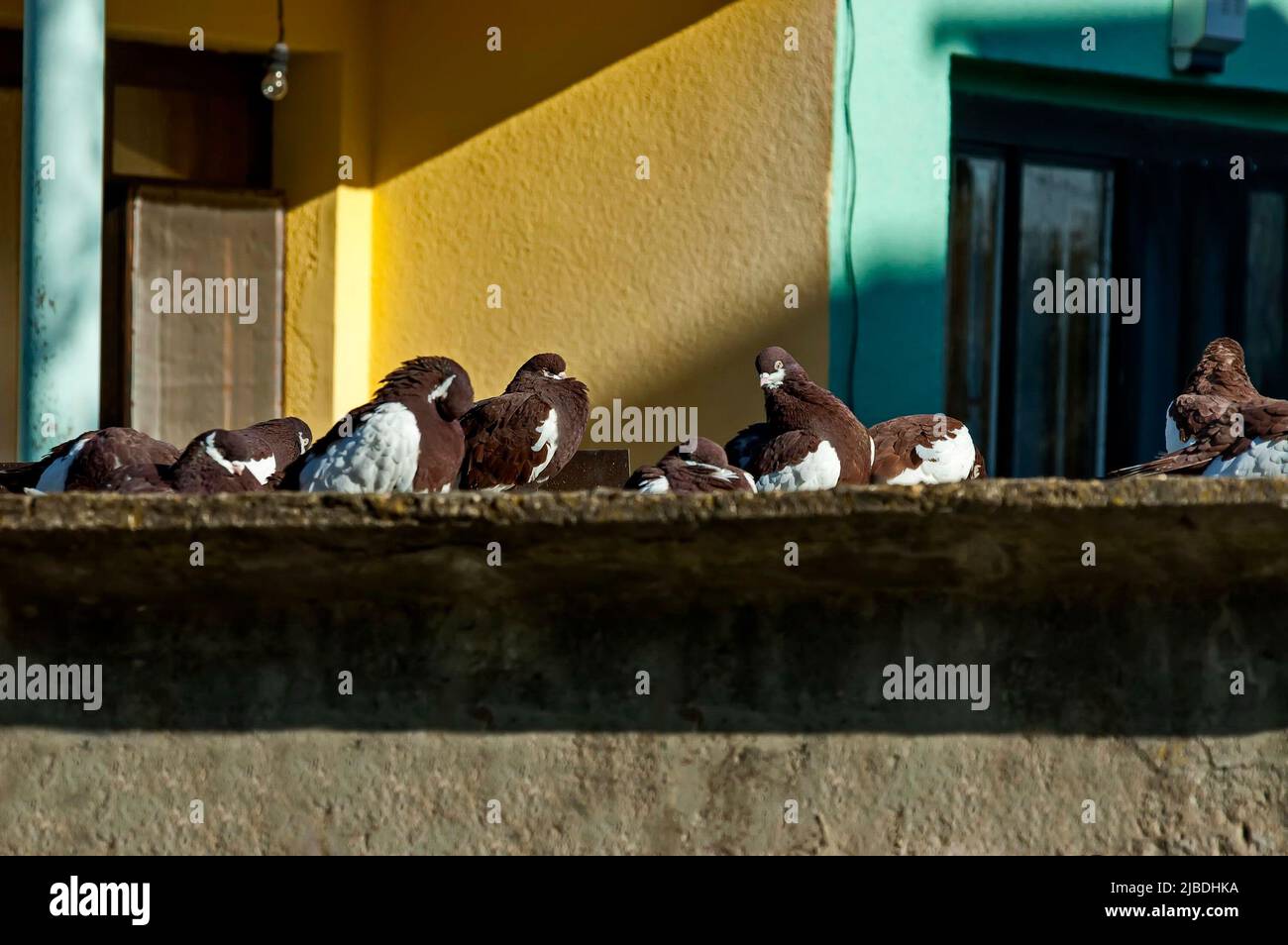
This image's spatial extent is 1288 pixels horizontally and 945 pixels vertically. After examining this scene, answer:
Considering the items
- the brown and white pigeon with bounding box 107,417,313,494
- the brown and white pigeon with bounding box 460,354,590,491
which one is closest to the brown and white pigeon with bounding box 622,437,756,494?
the brown and white pigeon with bounding box 460,354,590,491

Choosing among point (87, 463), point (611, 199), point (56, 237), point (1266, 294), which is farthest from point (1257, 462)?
point (1266, 294)

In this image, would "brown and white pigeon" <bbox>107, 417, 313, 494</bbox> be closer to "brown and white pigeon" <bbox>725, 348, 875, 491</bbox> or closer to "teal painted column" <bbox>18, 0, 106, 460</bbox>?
"teal painted column" <bbox>18, 0, 106, 460</bbox>

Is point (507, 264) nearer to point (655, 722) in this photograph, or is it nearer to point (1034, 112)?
point (1034, 112)

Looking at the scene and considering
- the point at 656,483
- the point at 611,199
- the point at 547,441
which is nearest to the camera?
the point at 656,483

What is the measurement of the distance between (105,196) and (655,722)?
593 cm

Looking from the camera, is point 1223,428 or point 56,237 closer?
point 1223,428

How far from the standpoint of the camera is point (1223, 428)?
5.43 m

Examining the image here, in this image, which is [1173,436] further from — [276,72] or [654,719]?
[654,719]

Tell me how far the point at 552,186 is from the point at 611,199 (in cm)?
27

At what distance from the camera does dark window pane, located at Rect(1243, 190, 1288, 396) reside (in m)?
8.84

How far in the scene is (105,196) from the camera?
7.73 metres

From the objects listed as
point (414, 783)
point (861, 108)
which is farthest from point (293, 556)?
point (861, 108)

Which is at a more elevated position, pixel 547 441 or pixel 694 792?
pixel 547 441

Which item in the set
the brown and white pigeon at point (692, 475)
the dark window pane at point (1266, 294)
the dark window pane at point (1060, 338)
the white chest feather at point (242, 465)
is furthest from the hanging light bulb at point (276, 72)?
the dark window pane at point (1266, 294)
